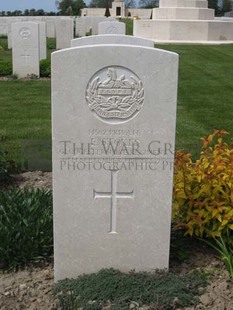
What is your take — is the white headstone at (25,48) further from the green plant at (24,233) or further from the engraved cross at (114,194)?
the engraved cross at (114,194)

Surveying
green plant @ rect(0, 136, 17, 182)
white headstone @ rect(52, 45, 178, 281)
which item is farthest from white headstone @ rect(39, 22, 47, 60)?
white headstone @ rect(52, 45, 178, 281)

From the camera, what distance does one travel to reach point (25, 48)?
517 inches

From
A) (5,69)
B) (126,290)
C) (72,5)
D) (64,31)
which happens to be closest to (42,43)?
(5,69)

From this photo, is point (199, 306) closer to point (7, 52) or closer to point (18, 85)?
point (18, 85)

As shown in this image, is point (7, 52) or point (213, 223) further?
point (7, 52)

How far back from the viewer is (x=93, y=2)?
84.4 m

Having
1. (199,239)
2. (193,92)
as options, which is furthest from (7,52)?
(199,239)

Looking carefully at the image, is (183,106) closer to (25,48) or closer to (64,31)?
(25,48)

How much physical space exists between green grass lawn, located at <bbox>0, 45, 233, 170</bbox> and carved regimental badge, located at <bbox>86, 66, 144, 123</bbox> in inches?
125

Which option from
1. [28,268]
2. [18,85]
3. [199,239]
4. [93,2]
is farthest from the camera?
[93,2]

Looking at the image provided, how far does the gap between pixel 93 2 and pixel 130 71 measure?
277 ft

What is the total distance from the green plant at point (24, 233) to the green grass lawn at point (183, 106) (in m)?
2.33

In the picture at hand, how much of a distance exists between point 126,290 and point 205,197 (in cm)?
91

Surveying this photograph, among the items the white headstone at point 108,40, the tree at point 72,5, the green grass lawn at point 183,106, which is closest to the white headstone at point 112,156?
the white headstone at point 108,40
